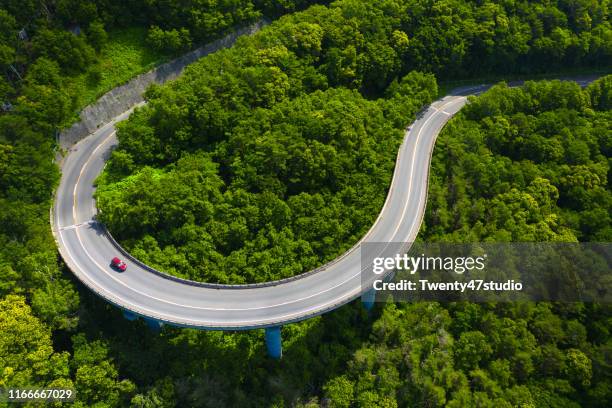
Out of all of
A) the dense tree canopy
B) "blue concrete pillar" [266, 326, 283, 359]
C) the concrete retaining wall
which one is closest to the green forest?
the dense tree canopy

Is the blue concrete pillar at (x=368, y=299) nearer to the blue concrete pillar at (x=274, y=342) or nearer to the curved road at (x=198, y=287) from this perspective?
the curved road at (x=198, y=287)

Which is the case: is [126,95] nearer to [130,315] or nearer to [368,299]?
[130,315]

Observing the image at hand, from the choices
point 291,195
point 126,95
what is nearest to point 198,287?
point 291,195

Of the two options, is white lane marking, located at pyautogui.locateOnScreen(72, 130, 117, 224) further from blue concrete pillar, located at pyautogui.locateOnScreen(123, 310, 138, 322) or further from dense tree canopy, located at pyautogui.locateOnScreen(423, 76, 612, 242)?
dense tree canopy, located at pyautogui.locateOnScreen(423, 76, 612, 242)

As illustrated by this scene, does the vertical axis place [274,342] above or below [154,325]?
below

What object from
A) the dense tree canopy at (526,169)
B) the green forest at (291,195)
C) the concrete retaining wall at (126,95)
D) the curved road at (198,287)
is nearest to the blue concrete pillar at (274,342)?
the green forest at (291,195)
